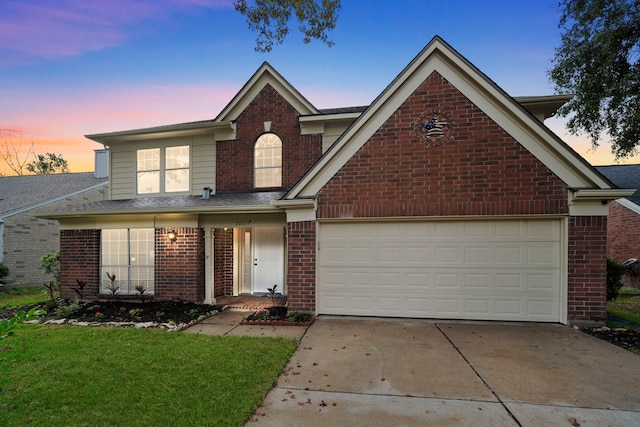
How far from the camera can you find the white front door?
34.2 feet

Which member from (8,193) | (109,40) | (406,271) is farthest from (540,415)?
(8,193)

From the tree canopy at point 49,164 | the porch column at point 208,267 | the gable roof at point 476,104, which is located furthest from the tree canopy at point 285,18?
the tree canopy at point 49,164

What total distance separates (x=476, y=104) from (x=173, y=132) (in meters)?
9.36

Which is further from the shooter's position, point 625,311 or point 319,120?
point 319,120

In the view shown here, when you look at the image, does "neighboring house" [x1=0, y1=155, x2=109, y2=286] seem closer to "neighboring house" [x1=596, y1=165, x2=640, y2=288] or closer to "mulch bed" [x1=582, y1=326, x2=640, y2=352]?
"mulch bed" [x1=582, y1=326, x2=640, y2=352]

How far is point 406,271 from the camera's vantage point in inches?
279

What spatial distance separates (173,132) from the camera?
10.4 m

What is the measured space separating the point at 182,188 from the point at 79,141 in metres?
14.4

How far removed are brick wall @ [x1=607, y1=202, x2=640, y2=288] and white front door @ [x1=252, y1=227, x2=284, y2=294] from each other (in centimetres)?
1519

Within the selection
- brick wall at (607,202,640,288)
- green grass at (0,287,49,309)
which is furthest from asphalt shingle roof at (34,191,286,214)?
brick wall at (607,202,640,288)

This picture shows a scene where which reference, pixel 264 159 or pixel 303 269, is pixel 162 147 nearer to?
pixel 264 159

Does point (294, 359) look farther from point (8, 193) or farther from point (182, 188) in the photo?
point (8, 193)

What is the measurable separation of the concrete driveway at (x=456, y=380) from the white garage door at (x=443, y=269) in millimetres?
758

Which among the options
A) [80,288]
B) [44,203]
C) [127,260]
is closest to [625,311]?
[127,260]
